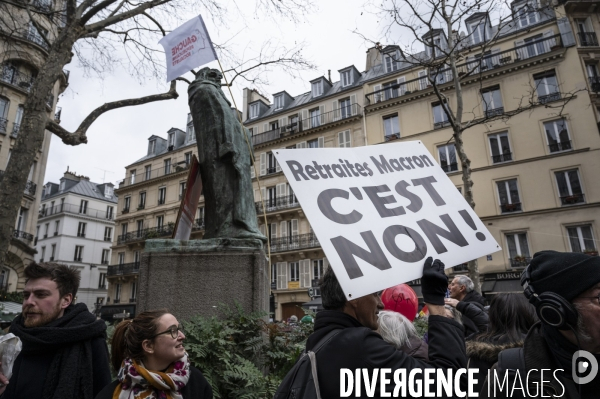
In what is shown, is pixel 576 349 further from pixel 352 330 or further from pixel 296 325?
pixel 296 325

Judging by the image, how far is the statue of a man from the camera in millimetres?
4891

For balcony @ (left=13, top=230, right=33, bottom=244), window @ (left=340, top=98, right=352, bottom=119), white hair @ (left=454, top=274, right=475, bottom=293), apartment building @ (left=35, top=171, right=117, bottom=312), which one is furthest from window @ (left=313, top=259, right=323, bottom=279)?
apartment building @ (left=35, top=171, right=117, bottom=312)

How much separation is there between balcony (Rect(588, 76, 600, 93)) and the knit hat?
2709 cm

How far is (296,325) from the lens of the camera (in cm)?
429

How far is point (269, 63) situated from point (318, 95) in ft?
88.8

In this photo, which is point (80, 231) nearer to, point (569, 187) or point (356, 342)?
point (569, 187)

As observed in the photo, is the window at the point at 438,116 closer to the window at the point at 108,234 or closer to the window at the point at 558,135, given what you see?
the window at the point at 558,135

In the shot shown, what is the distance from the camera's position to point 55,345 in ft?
7.29

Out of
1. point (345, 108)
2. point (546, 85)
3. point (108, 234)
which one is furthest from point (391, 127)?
point (108, 234)

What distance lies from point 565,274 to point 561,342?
10.1 inches

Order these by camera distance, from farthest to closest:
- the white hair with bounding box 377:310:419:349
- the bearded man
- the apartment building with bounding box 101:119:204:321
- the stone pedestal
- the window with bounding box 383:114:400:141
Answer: the apartment building with bounding box 101:119:204:321 < the window with bounding box 383:114:400:141 < the stone pedestal < the white hair with bounding box 377:310:419:349 < the bearded man

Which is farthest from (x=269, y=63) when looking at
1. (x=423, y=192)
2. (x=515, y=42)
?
(x=515, y=42)

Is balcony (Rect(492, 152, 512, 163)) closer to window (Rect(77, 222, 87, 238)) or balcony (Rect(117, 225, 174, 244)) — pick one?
balcony (Rect(117, 225, 174, 244))

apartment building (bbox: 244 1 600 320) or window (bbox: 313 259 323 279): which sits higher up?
apartment building (bbox: 244 1 600 320)
